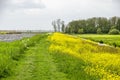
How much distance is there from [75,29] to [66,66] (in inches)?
6016

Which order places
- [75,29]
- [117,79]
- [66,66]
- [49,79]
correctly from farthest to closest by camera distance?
[75,29] → [66,66] → [49,79] → [117,79]

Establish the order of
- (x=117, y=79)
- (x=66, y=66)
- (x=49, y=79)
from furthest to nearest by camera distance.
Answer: (x=66, y=66)
(x=49, y=79)
(x=117, y=79)

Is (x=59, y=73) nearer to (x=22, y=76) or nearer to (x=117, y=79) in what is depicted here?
(x=22, y=76)

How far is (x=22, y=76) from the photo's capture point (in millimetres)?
16062

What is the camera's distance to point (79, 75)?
50.9ft

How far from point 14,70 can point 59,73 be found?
8.41ft

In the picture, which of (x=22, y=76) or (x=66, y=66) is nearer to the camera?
(x=22, y=76)

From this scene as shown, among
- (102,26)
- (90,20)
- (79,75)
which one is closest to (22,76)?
(79,75)

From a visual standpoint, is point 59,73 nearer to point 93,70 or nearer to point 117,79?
point 93,70

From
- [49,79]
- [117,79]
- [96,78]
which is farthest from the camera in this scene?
[49,79]

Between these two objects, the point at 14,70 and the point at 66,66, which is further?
the point at 66,66

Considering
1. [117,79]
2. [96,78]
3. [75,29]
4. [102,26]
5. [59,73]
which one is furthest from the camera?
[75,29]

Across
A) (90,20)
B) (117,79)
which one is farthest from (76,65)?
(90,20)

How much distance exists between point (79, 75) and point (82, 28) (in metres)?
149
